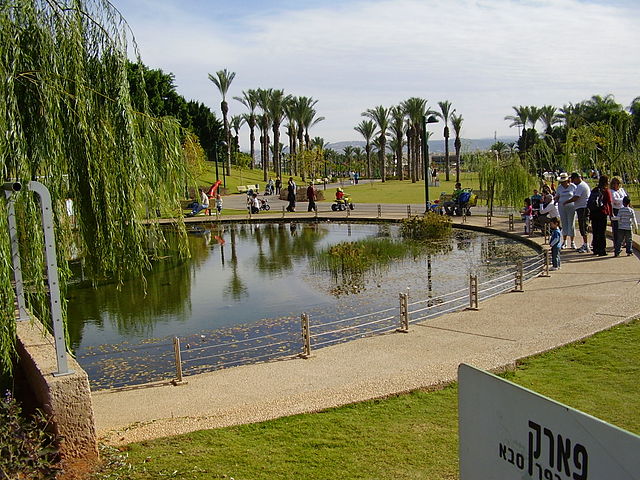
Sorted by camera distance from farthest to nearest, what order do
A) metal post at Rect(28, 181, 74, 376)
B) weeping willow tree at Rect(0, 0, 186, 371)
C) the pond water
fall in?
the pond water → weeping willow tree at Rect(0, 0, 186, 371) → metal post at Rect(28, 181, 74, 376)

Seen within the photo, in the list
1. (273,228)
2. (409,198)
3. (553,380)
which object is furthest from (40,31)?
(409,198)

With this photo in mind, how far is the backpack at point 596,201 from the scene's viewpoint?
15.5m

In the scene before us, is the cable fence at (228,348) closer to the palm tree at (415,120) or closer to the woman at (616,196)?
the woman at (616,196)

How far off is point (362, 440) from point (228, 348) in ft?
17.2

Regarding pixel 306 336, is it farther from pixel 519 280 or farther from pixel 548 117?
pixel 548 117

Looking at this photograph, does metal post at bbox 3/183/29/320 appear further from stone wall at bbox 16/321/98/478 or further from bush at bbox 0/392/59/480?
bush at bbox 0/392/59/480

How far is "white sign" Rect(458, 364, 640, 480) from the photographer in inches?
90.9

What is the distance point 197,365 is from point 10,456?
17.4ft

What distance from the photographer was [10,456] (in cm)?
480

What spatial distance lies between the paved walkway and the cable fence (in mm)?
417

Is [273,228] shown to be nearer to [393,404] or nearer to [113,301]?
[113,301]

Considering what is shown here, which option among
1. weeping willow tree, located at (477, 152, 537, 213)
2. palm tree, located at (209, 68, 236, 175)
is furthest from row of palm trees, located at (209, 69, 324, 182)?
weeping willow tree, located at (477, 152, 537, 213)

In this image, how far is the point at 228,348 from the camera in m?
10.9

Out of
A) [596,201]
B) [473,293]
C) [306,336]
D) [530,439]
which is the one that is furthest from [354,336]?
[530,439]
